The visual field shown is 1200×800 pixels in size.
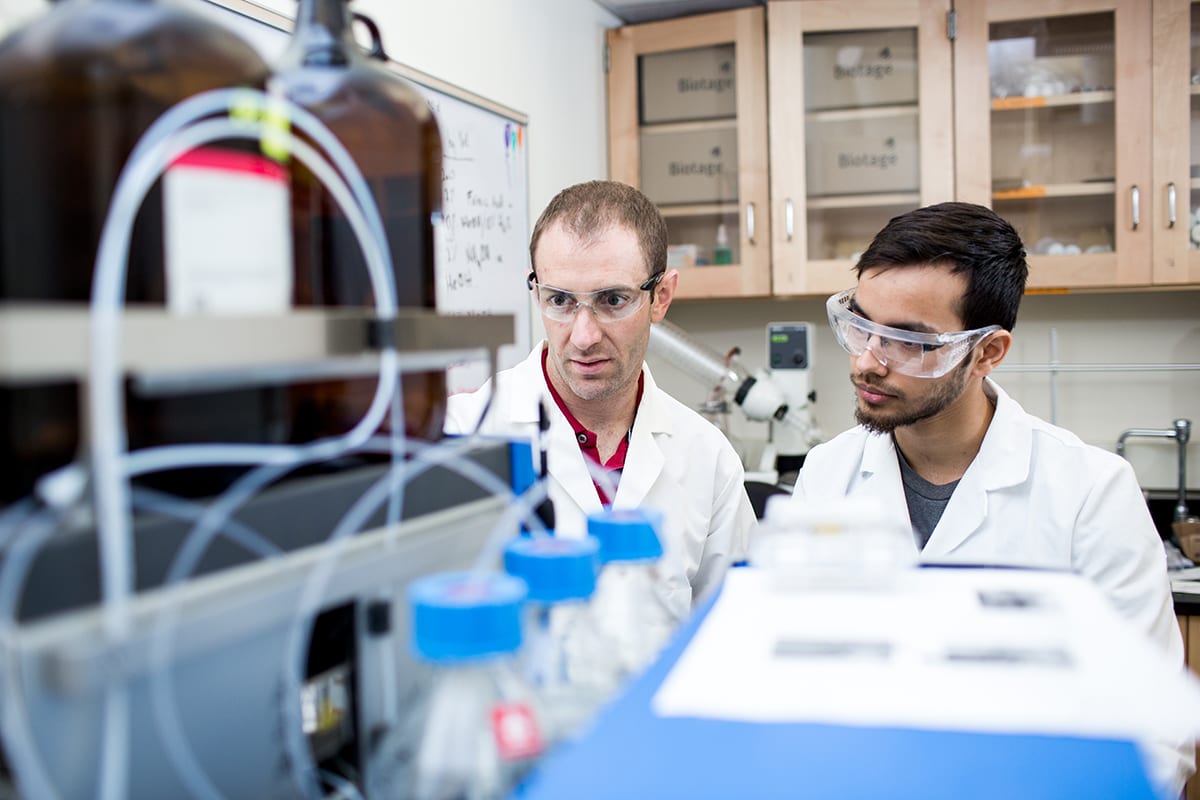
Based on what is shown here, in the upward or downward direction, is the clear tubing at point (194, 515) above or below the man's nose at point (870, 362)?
below

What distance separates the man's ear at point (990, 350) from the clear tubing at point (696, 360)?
1361 millimetres

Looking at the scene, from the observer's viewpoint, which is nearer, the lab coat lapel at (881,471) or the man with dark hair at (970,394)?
the man with dark hair at (970,394)

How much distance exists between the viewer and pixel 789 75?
3025 mm

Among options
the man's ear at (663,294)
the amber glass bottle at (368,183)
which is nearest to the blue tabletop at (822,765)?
the amber glass bottle at (368,183)

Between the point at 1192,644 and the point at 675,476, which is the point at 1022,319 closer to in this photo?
the point at 1192,644

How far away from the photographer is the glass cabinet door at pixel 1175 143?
2.73 m

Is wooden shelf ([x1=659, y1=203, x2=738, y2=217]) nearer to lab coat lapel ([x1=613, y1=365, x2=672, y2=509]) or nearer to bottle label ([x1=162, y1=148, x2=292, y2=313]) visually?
lab coat lapel ([x1=613, y1=365, x2=672, y2=509])

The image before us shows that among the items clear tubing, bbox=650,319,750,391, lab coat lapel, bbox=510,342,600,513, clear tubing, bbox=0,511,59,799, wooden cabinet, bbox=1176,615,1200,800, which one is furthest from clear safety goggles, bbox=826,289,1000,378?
clear tubing, bbox=650,319,750,391

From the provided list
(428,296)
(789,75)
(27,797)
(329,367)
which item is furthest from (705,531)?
(789,75)

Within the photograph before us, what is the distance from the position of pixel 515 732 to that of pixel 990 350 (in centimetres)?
126

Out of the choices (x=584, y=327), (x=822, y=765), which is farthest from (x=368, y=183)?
(x=584, y=327)

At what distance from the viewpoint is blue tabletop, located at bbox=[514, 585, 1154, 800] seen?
386 millimetres

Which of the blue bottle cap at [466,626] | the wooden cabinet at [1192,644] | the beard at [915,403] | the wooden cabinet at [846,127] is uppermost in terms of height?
the wooden cabinet at [846,127]

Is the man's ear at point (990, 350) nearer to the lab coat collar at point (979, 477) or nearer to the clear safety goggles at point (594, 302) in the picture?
the lab coat collar at point (979, 477)
